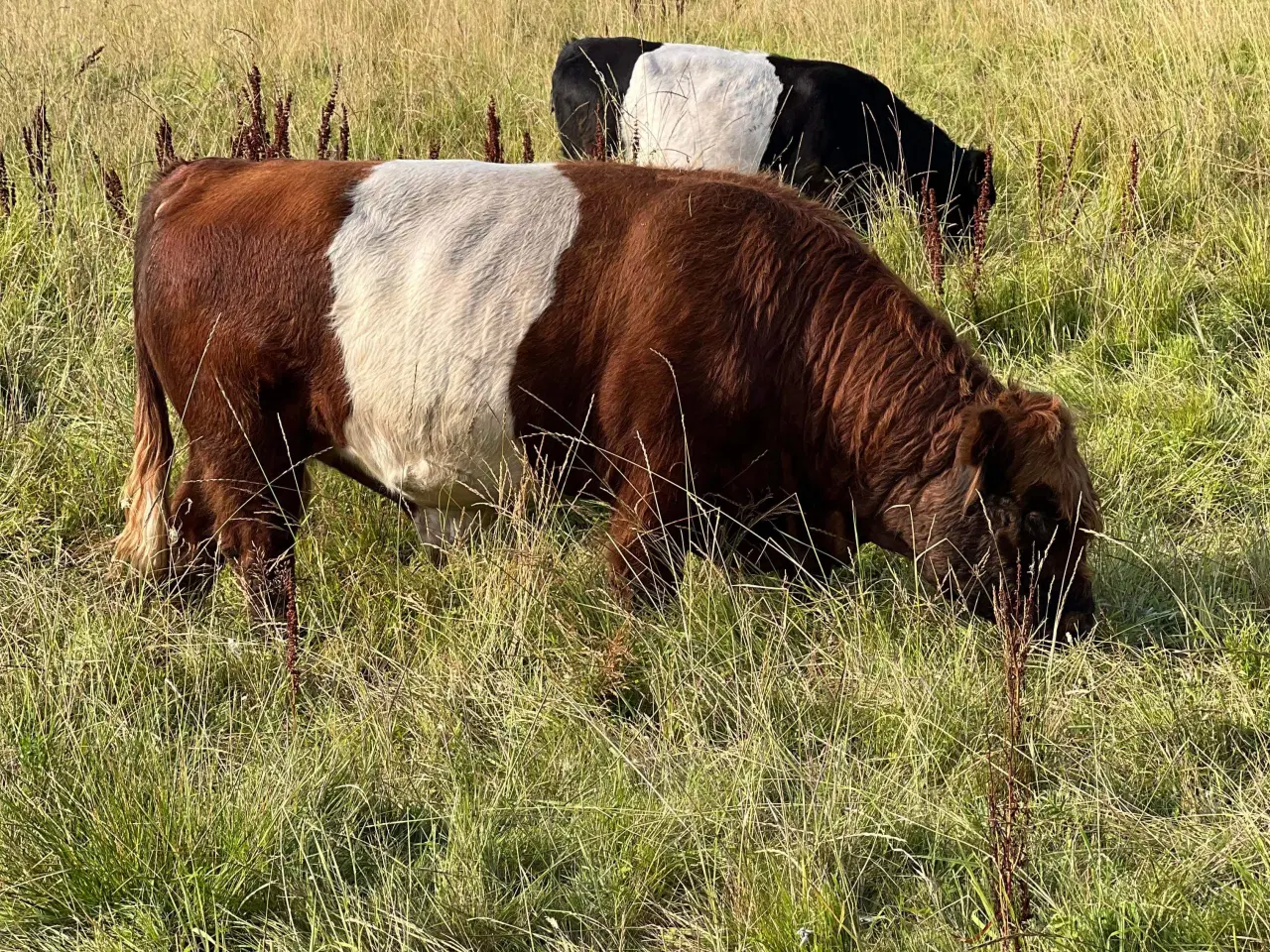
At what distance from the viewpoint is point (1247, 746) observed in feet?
10.8

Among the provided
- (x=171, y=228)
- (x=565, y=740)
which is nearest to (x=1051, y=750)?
(x=565, y=740)

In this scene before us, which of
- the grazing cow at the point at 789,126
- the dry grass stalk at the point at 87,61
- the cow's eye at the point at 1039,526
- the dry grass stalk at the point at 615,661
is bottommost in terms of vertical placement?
the dry grass stalk at the point at 615,661

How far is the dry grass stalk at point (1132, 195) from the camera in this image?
19.1 ft

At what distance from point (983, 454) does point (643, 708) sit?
1124 millimetres

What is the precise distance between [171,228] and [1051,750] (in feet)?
8.96

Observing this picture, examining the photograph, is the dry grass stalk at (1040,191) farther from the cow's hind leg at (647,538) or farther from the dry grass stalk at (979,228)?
the cow's hind leg at (647,538)

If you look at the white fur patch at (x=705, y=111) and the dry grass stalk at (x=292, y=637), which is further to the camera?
the white fur patch at (x=705, y=111)

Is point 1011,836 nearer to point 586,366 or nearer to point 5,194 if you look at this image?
point 586,366

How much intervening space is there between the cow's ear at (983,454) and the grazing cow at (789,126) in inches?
136

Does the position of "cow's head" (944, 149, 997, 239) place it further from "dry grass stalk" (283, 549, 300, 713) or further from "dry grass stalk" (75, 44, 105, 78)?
"dry grass stalk" (283, 549, 300, 713)

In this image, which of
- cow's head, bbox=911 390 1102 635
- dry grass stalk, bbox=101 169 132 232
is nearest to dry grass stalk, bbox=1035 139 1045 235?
cow's head, bbox=911 390 1102 635

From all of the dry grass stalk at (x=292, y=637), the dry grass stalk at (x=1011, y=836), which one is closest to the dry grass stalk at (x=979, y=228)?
the dry grass stalk at (x=1011, y=836)

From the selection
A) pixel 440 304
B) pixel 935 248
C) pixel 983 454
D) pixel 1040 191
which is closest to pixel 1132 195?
pixel 1040 191

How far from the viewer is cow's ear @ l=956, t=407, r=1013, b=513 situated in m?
3.47
